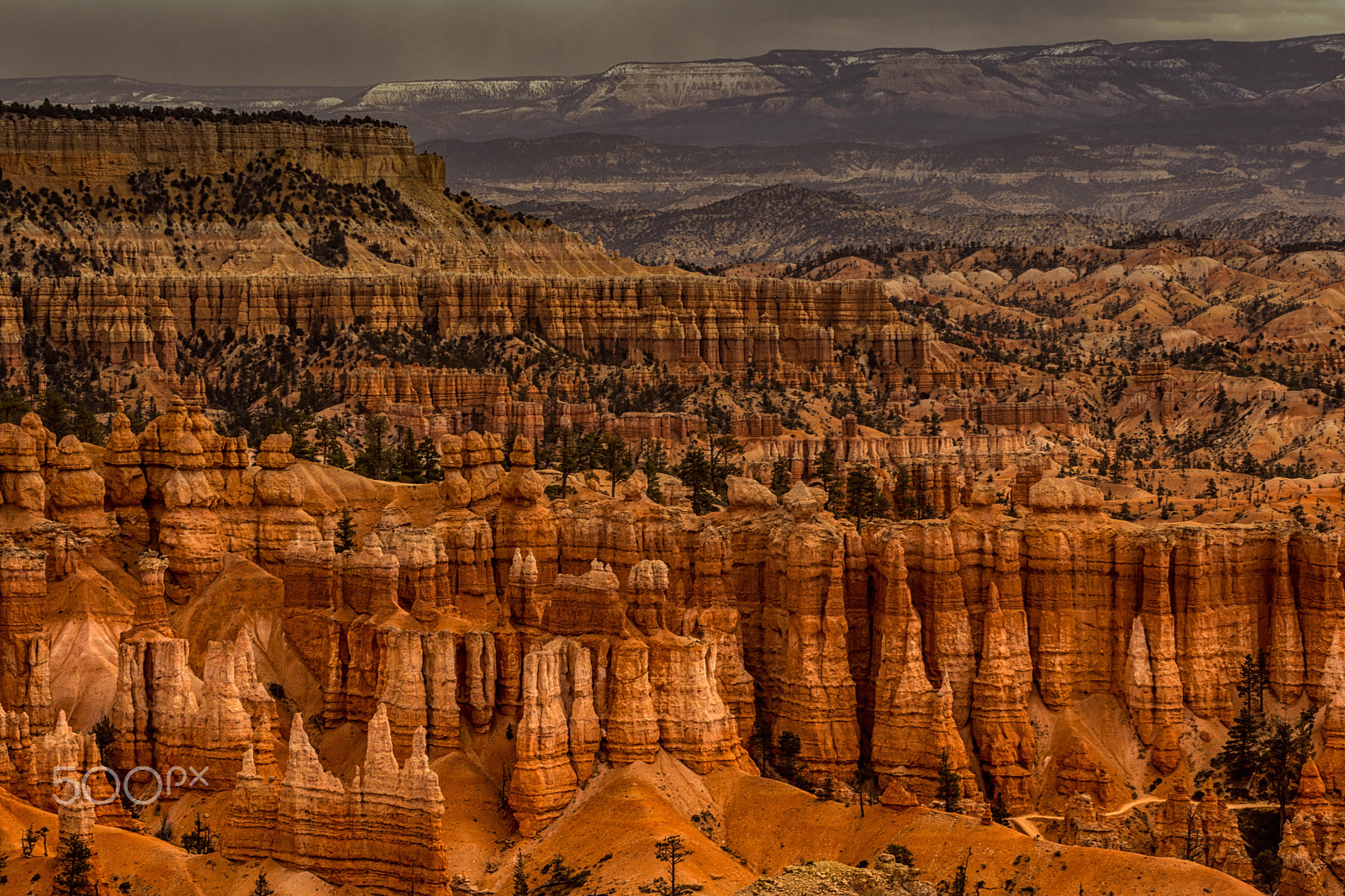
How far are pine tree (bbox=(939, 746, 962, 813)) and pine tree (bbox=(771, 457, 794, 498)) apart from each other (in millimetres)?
41867

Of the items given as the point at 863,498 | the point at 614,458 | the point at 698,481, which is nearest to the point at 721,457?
the point at 614,458

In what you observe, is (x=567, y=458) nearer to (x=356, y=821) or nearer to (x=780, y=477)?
(x=780, y=477)

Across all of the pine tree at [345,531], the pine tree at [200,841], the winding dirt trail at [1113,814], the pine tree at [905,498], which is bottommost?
the winding dirt trail at [1113,814]

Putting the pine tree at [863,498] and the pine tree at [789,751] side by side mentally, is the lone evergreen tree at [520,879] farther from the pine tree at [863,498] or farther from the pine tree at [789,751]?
the pine tree at [863,498]

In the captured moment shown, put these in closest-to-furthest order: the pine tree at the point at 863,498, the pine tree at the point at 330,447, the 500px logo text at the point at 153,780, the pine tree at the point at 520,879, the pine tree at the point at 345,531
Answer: the pine tree at the point at 520,879 < the 500px logo text at the point at 153,780 < the pine tree at the point at 345,531 < the pine tree at the point at 863,498 < the pine tree at the point at 330,447

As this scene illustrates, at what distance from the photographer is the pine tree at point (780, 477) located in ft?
431

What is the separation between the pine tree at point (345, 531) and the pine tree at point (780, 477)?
2769 cm

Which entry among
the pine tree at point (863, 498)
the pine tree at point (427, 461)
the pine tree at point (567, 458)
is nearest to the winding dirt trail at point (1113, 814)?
the pine tree at point (863, 498)

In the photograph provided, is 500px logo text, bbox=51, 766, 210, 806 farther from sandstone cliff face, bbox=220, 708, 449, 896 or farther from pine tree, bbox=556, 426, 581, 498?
pine tree, bbox=556, 426, 581, 498

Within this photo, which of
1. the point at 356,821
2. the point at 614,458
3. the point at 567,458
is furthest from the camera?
the point at 614,458

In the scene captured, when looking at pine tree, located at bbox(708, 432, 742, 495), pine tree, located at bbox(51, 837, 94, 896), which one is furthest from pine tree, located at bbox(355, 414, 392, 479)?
pine tree, located at bbox(51, 837, 94, 896)

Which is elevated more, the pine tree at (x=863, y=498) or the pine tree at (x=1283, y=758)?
the pine tree at (x=863, y=498)

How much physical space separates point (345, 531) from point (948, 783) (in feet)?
117

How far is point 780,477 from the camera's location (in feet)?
448
